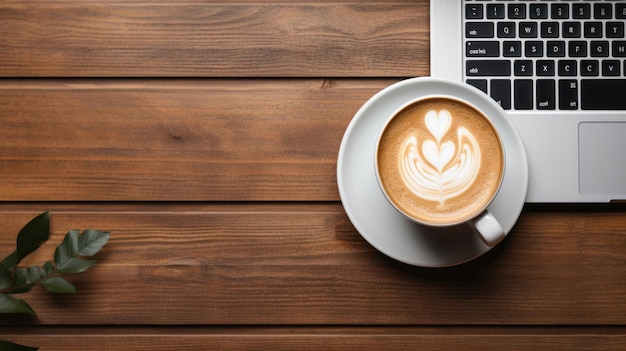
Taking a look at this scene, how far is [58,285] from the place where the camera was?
0.58 meters

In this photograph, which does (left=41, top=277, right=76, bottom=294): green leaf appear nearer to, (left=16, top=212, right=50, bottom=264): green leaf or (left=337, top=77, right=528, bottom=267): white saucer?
(left=16, top=212, right=50, bottom=264): green leaf

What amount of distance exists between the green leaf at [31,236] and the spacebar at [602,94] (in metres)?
0.62

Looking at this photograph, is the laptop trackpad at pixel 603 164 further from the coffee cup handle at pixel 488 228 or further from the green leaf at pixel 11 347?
the green leaf at pixel 11 347

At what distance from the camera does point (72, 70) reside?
611 mm

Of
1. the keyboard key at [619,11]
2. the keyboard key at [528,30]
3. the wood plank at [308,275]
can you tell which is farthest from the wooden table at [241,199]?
the keyboard key at [619,11]

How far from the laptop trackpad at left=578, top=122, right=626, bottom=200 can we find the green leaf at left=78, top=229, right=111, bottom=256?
1.80ft

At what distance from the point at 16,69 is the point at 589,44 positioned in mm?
665

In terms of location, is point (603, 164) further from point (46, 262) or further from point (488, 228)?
point (46, 262)

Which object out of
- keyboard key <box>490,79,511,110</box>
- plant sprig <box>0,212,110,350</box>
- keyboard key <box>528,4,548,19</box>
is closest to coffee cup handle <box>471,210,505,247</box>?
keyboard key <box>490,79,511,110</box>

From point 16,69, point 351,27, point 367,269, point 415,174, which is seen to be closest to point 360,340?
point 367,269

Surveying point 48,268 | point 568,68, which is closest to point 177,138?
point 48,268

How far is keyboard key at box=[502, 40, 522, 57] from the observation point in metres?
0.58

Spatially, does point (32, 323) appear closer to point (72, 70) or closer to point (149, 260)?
point (149, 260)

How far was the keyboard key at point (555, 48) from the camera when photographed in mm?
580
